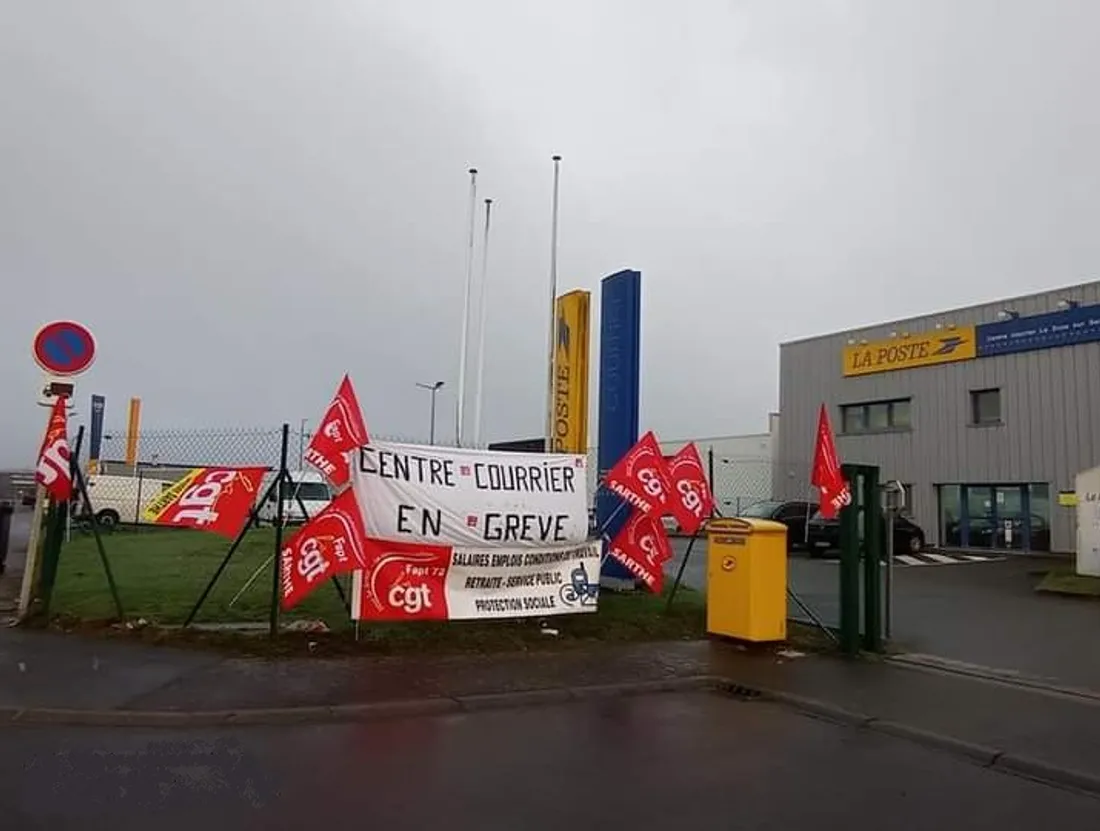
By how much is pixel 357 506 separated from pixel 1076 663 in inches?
314

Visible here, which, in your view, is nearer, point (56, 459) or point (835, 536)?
point (56, 459)

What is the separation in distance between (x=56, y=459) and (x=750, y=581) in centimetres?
778

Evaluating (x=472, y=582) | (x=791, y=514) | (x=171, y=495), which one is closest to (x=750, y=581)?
(x=472, y=582)

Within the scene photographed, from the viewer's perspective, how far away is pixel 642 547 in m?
12.6

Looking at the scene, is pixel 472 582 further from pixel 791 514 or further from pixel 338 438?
pixel 791 514

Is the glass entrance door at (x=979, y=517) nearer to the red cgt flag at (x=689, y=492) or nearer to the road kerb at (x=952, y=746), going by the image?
the red cgt flag at (x=689, y=492)

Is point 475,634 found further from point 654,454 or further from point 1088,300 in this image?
point 1088,300

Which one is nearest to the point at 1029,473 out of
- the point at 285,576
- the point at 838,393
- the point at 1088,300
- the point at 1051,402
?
the point at 1051,402

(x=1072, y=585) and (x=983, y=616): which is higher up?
(x=1072, y=585)

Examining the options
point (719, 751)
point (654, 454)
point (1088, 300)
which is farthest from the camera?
point (1088, 300)

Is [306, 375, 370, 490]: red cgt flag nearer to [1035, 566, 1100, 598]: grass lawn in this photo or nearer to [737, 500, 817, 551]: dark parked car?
[1035, 566, 1100, 598]: grass lawn

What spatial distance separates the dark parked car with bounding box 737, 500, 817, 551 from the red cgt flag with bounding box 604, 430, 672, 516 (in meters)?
16.1

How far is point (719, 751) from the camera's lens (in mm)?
6898

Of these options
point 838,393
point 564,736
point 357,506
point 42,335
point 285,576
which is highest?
point 838,393
